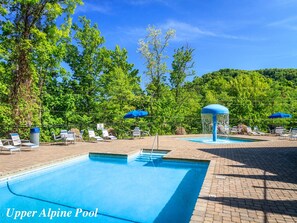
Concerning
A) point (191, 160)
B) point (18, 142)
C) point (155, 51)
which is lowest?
point (191, 160)

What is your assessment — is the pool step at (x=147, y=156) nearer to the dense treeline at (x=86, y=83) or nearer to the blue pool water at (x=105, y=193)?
the blue pool water at (x=105, y=193)

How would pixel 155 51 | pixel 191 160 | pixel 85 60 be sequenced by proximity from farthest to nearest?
pixel 155 51, pixel 85 60, pixel 191 160

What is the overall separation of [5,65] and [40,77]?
9.97 ft

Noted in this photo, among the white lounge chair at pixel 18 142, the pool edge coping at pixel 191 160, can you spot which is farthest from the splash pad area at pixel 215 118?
the white lounge chair at pixel 18 142

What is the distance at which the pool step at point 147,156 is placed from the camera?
1091 cm

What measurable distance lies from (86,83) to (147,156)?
1621cm

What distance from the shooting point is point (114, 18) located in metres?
18.8

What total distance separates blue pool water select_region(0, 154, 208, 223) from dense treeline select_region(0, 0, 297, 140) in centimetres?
888

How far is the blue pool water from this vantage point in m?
5.00

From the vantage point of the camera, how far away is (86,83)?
83.0 feet

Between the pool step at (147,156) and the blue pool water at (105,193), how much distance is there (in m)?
1.10

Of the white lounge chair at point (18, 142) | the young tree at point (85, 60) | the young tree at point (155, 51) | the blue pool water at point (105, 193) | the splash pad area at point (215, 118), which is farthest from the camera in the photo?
the young tree at point (155, 51)

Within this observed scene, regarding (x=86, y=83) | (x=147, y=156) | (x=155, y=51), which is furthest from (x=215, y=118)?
(x=86, y=83)

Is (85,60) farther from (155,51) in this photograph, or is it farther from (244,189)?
(244,189)
